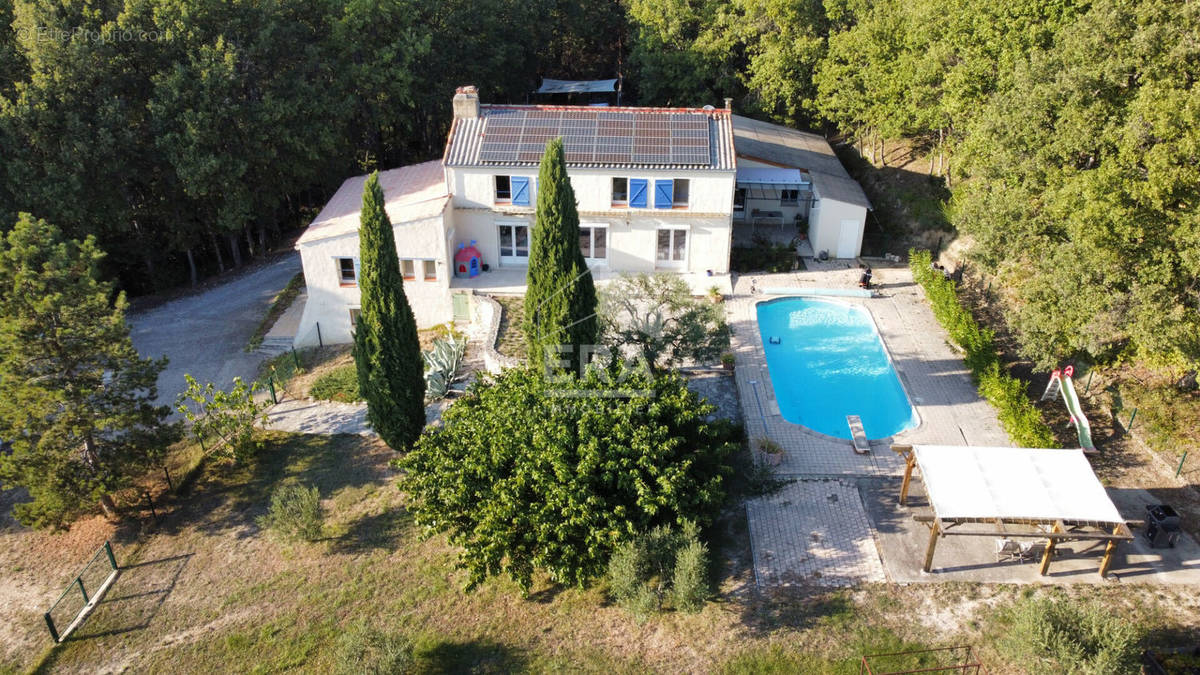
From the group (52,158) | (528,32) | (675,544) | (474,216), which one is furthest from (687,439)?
(528,32)

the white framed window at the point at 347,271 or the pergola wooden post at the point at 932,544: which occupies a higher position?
the white framed window at the point at 347,271

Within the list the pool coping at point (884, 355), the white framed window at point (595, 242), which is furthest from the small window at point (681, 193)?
the pool coping at point (884, 355)

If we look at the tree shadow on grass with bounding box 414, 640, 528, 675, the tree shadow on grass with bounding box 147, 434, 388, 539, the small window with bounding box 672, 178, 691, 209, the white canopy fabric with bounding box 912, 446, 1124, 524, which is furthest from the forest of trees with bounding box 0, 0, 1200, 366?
the tree shadow on grass with bounding box 414, 640, 528, 675

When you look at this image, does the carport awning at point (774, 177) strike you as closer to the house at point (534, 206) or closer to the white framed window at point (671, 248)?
the house at point (534, 206)

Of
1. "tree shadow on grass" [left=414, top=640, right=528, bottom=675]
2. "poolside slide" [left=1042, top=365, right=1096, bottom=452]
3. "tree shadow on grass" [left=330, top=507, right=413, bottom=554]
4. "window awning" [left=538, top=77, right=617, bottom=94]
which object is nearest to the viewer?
"tree shadow on grass" [left=414, top=640, right=528, bottom=675]

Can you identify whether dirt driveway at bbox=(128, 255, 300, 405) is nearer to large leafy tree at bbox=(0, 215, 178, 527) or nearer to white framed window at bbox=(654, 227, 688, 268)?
large leafy tree at bbox=(0, 215, 178, 527)

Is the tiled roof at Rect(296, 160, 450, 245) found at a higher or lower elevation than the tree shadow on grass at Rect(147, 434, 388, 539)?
higher
